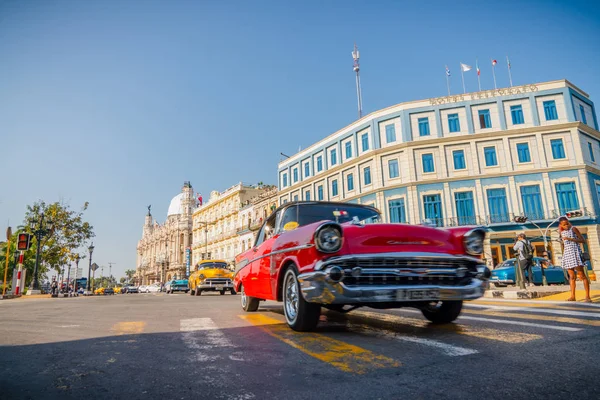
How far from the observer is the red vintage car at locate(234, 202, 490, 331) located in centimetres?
381

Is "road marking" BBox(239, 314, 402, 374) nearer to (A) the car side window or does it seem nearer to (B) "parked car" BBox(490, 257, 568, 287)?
(A) the car side window

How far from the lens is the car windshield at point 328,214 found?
17.7 feet

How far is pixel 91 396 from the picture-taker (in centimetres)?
224

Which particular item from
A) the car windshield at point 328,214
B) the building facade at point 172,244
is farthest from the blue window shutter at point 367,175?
the building facade at point 172,244

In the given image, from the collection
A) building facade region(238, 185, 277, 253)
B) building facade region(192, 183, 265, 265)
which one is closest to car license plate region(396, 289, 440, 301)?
building facade region(238, 185, 277, 253)

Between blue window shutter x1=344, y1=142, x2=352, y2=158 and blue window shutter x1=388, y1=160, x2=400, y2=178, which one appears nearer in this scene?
blue window shutter x1=388, y1=160, x2=400, y2=178

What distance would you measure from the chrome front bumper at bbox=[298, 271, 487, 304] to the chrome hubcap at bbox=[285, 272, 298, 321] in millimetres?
511

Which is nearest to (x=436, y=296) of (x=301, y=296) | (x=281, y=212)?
(x=301, y=296)

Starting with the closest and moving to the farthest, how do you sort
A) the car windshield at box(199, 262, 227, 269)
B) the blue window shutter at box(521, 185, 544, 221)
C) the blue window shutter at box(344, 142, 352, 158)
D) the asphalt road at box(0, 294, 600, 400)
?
the asphalt road at box(0, 294, 600, 400) → the car windshield at box(199, 262, 227, 269) → the blue window shutter at box(521, 185, 544, 221) → the blue window shutter at box(344, 142, 352, 158)

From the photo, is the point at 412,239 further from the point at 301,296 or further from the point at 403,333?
the point at 301,296

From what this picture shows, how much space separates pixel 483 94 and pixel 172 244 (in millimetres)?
74177

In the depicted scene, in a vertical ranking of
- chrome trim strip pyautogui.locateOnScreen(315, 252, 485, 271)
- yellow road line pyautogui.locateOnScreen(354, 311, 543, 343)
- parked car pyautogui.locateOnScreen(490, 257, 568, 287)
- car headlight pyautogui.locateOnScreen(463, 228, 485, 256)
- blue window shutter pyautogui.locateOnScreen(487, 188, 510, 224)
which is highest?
blue window shutter pyautogui.locateOnScreen(487, 188, 510, 224)

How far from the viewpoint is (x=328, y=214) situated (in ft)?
18.1

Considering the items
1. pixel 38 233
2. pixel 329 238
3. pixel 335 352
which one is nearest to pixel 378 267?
pixel 329 238
